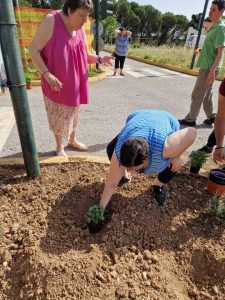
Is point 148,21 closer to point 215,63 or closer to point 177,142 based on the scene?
point 215,63

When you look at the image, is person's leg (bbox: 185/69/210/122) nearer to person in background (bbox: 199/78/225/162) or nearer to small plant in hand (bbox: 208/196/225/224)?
person in background (bbox: 199/78/225/162)

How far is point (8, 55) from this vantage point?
2.11 meters

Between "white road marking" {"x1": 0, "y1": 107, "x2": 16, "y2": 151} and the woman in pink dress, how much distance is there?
1198mm

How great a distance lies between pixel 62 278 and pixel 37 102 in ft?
15.3

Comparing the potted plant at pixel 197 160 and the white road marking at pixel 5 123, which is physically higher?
the potted plant at pixel 197 160

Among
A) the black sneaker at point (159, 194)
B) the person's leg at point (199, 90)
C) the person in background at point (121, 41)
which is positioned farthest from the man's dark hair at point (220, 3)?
the person in background at point (121, 41)

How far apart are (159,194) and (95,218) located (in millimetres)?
687

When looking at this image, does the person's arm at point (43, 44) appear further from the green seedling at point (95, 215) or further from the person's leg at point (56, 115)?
the green seedling at point (95, 215)

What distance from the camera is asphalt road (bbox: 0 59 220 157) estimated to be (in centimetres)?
393

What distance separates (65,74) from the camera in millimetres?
2740

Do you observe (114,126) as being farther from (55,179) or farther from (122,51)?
(122,51)

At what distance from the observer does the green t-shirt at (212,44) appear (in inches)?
159

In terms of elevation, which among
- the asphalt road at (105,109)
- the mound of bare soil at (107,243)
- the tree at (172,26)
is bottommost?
the tree at (172,26)

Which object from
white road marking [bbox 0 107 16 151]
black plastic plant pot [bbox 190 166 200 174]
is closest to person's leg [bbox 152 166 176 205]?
black plastic plant pot [bbox 190 166 200 174]
